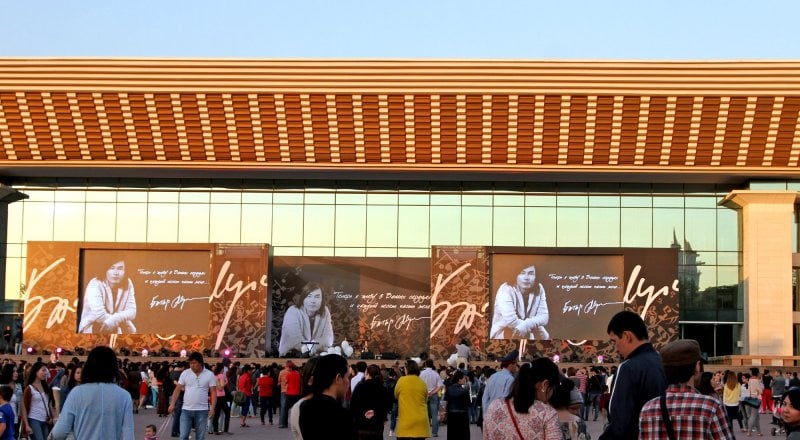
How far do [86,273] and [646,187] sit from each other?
18.3 metres

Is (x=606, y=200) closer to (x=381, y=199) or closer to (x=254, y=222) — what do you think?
(x=381, y=199)

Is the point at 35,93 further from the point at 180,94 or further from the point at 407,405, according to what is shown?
the point at 407,405

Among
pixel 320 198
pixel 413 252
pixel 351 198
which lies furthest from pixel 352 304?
pixel 320 198

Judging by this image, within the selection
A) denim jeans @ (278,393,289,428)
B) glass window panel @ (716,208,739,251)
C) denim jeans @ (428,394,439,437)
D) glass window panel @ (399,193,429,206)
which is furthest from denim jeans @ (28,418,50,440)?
glass window panel @ (716,208,739,251)

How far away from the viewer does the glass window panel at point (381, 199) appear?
42438 mm

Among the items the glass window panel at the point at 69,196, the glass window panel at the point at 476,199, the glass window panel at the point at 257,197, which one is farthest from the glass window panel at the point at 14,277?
the glass window panel at the point at 476,199

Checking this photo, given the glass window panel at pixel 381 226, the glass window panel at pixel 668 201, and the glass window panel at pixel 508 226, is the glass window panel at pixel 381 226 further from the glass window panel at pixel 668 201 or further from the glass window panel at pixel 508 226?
the glass window panel at pixel 668 201

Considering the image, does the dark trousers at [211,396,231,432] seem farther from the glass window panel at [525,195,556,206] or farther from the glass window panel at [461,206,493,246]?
the glass window panel at [525,195,556,206]

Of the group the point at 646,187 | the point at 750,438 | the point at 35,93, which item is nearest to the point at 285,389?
the point at 750,438

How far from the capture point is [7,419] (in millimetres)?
9883

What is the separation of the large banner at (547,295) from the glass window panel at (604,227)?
63.4 inches

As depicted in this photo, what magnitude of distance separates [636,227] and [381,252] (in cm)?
838

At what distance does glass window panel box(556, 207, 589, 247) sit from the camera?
41.8 m

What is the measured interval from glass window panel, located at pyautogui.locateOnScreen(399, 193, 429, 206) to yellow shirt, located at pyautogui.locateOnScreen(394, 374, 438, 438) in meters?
28.9
